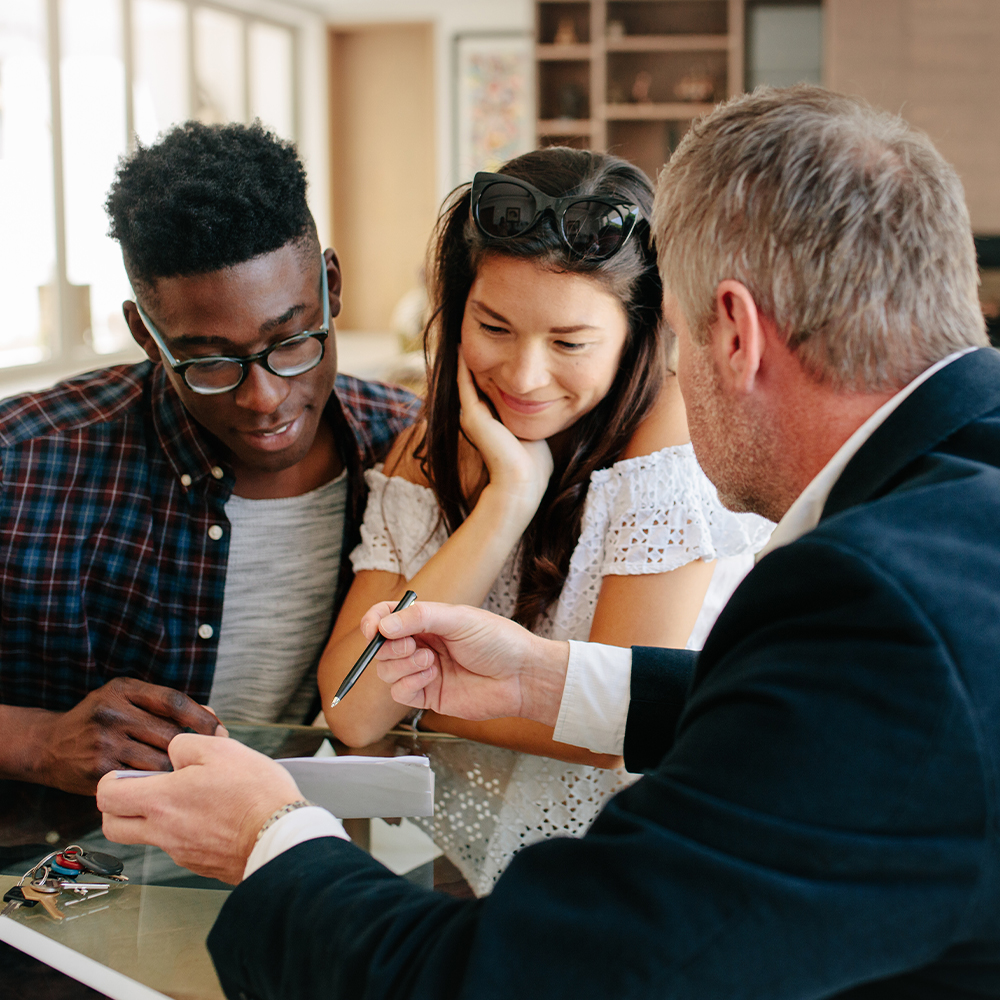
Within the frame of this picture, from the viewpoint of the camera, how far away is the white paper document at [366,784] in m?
1.15

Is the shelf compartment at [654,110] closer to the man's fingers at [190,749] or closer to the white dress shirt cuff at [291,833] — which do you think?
the man's fingers at [190,749]

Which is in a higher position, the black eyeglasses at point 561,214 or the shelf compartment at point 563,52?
the shelf compartment at point 563,52

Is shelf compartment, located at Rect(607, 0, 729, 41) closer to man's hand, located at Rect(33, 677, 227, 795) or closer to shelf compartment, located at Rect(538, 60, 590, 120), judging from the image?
shelf compartment, located at Rect(538, 60, 590, 120)

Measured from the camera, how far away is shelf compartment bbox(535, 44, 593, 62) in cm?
584

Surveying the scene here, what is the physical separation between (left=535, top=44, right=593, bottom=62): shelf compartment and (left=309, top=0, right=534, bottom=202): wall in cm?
148

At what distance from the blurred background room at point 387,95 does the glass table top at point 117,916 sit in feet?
7.33

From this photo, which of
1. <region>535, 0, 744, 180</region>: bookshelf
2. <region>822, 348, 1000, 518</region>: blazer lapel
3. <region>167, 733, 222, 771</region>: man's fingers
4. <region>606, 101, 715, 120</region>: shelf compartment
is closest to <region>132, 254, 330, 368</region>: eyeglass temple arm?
<region>167, 733, 222, 771</region>: man's fingers

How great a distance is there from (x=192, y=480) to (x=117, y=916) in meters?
0.71

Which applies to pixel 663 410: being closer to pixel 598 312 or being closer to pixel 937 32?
pixel 598 312

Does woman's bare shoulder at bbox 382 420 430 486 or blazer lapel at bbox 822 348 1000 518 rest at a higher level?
blazer lapel at bbox 822 348 1000 518

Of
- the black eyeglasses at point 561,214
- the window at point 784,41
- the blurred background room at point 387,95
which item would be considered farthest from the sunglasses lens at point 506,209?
the window at point 784,41

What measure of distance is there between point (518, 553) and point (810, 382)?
766 millimetres

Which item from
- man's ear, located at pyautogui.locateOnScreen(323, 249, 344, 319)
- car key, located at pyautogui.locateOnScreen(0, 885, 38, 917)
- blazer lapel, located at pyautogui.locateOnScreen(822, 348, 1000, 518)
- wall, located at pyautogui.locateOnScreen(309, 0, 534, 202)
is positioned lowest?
car key, located at pyautogui.locateOnScreen(0, 885, 38, 917)

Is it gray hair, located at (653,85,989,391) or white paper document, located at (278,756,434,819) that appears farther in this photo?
white paper document, located at (278,756,434,819)
